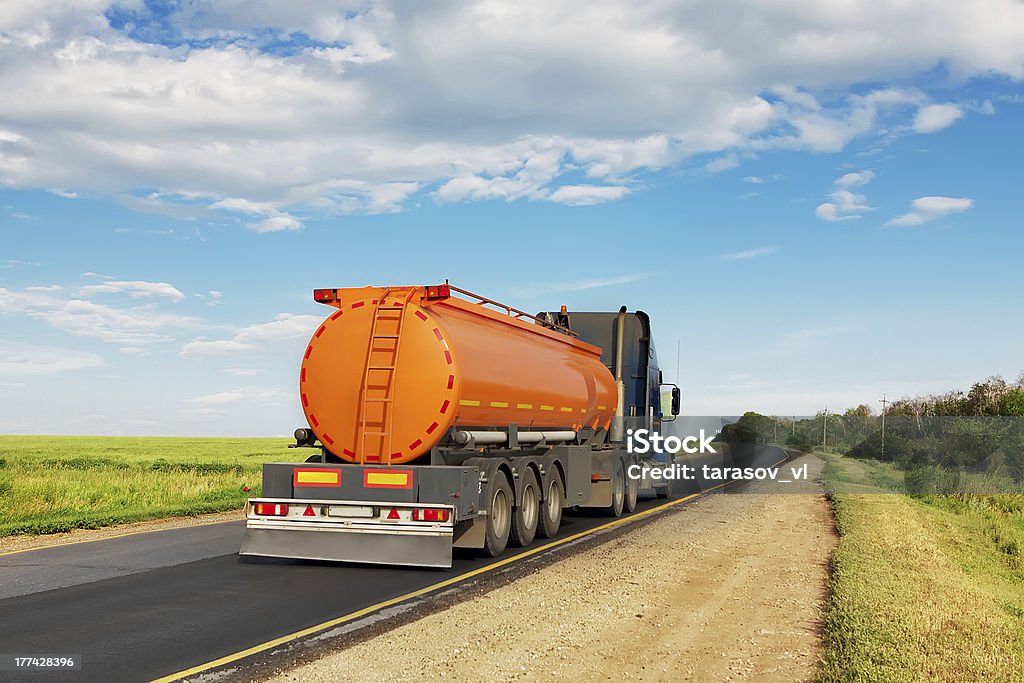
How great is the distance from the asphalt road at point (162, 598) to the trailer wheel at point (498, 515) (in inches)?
11.3

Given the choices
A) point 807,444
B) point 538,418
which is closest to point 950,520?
point 538,418

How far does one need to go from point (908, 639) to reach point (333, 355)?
784 cm

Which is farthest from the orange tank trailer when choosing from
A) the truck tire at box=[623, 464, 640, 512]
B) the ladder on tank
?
the truck tire at box=[623, 464, 640, 512]

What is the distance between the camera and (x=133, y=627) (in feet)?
28.3

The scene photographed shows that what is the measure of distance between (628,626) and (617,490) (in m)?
11.4

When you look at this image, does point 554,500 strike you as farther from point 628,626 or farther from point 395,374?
point 628,626

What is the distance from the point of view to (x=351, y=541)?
40.6ft

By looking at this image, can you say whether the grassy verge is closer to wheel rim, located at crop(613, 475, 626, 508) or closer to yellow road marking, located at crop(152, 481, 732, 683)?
yellow road marking, located at crop(152, 481, 732, 683)

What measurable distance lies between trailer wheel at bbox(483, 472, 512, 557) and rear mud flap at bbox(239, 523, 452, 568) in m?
1.36

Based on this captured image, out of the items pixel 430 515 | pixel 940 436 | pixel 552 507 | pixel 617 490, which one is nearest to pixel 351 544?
pixel 430 515

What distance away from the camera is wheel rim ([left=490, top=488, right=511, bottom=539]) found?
A: 45.5ft

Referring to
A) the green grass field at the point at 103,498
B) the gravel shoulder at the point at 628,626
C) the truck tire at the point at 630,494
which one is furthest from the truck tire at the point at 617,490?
the green grass field at the point at 103,498

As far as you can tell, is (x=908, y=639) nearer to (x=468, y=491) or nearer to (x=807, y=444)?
(x=468, y=491)

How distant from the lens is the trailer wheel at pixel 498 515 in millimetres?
13484
